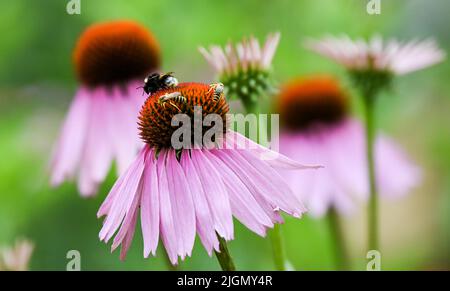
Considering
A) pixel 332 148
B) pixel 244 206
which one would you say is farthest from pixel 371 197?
pixel 332 148

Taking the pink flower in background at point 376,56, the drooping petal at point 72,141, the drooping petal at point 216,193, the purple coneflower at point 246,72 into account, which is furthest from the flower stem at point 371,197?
the drooping petal at point 72,141

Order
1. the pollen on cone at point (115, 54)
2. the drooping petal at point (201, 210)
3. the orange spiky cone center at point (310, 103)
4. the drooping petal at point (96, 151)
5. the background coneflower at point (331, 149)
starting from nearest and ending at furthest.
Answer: the drooping petal at point (201, 210) < the drooping petal at point (96, 151) < the pollen on cone at point (115, 54) < the background coneflower at point (331, 149) < the orange spiky cone center at point (310, 103)

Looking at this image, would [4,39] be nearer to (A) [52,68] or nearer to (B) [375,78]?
(A) [52,68]

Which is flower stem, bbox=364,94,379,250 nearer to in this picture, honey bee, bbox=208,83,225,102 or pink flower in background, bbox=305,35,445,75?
pink flower in background, bbox=305,35,445,75

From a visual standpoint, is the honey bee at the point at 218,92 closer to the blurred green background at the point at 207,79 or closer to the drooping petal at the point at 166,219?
the drooping petal at the point at 166,219

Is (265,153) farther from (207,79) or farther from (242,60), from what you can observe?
(207,79)

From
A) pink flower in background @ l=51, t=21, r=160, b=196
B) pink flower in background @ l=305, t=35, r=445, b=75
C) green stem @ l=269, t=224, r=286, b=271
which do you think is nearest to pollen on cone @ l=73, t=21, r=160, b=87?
pink flower in background @ l=51, t=21, r=160, b=196
